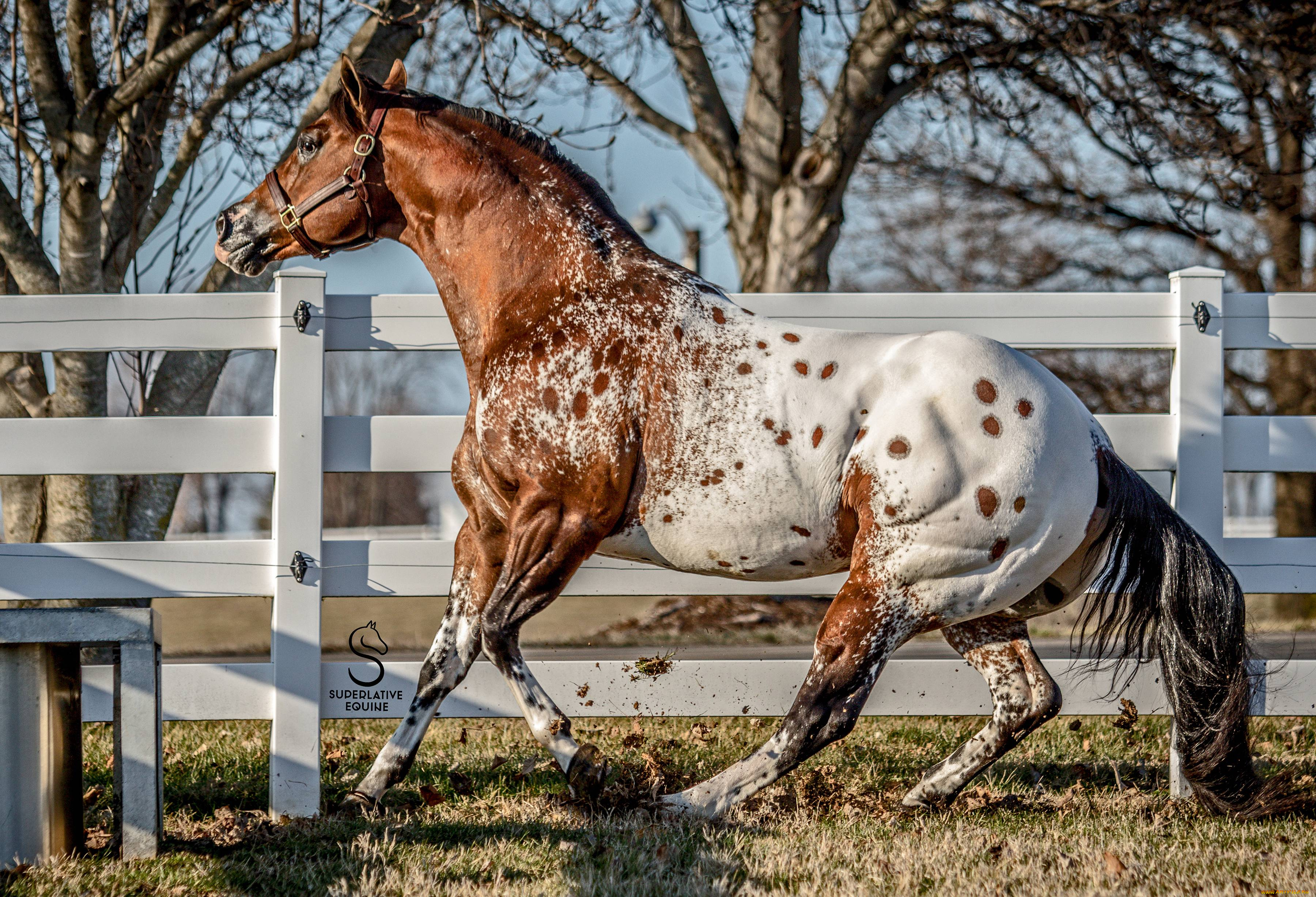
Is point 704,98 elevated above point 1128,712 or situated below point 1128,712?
above

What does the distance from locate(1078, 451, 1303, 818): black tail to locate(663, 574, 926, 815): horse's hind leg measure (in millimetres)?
776

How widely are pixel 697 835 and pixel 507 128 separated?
99.5 inches

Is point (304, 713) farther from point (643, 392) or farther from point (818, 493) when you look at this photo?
point (818, 493)

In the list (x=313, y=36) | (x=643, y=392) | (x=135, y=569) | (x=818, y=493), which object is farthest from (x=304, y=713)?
(x=313, y=36)

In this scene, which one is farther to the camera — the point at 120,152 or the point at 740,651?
the point at 740,651

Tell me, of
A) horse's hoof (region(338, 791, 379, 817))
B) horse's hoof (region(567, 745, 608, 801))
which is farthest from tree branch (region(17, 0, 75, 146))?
horse's hoof (region(567, 745, 608, 801))

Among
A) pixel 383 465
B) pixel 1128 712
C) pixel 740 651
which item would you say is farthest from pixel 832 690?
pixel 740 651

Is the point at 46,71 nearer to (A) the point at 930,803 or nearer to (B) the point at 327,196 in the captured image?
(B) the point at 327,196

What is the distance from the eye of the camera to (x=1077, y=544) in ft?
12.5

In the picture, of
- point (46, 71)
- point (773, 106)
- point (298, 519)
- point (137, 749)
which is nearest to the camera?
point (137, 749)

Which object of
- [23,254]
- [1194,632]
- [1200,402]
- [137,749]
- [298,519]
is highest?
[23,254]

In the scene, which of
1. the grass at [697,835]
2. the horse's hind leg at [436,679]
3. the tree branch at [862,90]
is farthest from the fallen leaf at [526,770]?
the tree branch at [862,90]

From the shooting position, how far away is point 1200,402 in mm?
4789

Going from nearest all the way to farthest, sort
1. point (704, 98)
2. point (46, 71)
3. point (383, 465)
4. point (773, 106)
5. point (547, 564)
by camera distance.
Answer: point (547, 564), point (383, 465), point (46, 71), point (773, 106), point (704, 98)
